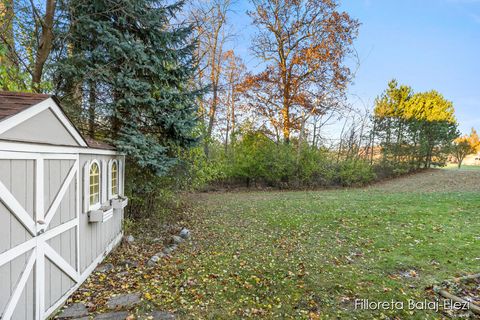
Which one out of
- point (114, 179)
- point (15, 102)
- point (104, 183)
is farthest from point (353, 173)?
point (15, 102)

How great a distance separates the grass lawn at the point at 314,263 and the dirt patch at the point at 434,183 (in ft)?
17.3

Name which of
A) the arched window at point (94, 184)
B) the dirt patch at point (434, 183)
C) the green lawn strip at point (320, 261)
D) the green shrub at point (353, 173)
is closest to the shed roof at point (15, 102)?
the arched window at point (94, 184)

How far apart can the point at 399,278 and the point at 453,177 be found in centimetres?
1481

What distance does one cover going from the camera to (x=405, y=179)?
15.3 metres

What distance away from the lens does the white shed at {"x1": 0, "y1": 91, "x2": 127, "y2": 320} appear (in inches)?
80.4

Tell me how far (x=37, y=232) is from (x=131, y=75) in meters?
3.88

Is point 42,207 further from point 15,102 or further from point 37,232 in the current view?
point 15,102

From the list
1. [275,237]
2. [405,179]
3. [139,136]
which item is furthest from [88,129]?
[405,179]

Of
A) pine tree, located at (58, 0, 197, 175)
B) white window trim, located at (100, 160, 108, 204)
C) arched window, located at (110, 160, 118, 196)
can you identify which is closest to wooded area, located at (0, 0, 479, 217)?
pine tree, located at (58, 0, 197, 175)

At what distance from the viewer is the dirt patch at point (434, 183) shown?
1196 centimetres

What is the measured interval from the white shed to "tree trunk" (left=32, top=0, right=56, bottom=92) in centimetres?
282

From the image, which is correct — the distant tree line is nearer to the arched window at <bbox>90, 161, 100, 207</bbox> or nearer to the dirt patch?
the dirt patch

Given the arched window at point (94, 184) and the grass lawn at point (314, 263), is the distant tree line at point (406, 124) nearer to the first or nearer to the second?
the grass lawn at point (314, 263)

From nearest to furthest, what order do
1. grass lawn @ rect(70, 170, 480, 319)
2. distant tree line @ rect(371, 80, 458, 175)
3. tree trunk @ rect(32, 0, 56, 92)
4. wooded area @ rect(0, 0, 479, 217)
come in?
grass lawn @ rect(70, 170, 480, 319)
tree trunk @ rect(32, 0, 56, 92)
wooded area @ rect(0, 0, 479, 217)
distant tree line @ rect(371, 80, 458, 175)
